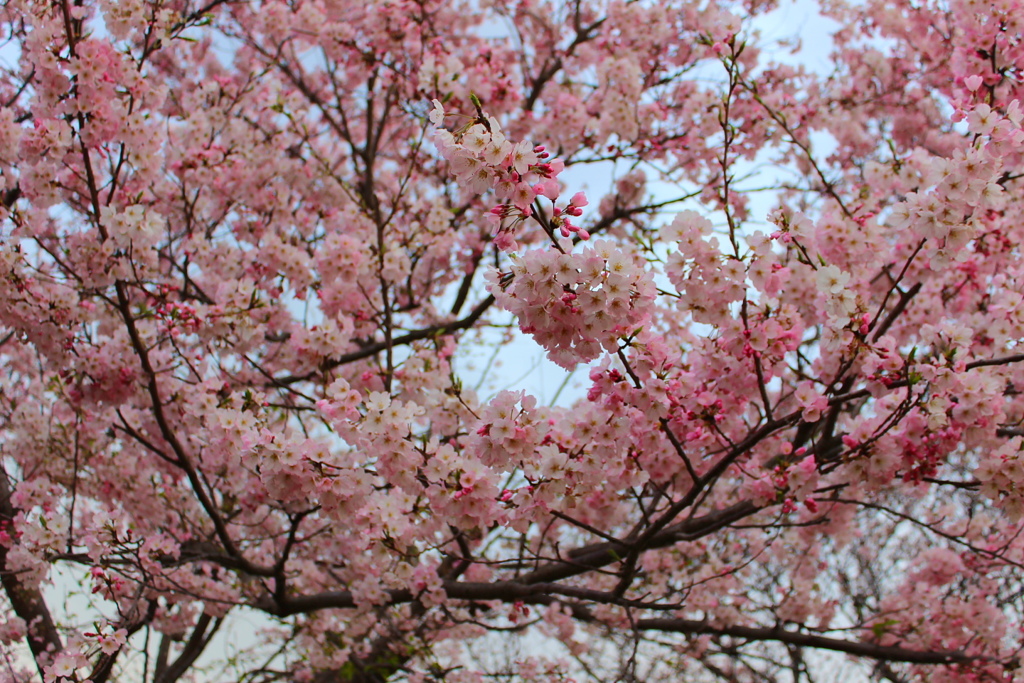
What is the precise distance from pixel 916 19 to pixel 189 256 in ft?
20.4

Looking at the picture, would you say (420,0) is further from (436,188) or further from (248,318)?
(248,318)

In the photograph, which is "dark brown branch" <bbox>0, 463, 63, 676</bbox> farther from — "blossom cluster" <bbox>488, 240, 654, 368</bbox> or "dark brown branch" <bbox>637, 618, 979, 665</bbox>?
"dark brown branch" <bbox>637, 618, 979, 665</bbox>

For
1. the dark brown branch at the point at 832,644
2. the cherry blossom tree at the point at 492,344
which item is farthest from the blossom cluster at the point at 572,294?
the dark brown branch at the point at 832,644

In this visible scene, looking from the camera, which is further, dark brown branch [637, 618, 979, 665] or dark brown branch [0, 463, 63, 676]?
dark brown branch [637, 618, 979, 665]

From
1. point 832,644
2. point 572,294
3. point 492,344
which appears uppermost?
point 492,344

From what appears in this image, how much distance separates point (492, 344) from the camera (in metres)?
6.34

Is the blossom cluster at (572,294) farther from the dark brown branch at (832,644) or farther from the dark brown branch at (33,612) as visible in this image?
the dark brown branch at (33,612)

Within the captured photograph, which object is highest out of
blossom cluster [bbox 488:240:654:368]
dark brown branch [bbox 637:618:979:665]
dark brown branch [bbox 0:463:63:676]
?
dark brown branch [bbox 637:618:979:665]

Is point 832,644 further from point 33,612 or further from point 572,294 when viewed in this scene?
point 33,612

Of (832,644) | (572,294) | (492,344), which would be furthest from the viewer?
(492,344)

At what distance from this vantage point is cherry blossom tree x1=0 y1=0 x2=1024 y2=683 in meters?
2.51

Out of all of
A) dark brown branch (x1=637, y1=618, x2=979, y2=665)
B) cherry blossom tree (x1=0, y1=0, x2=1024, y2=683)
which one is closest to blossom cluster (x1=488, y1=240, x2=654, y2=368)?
cherry blossom tree (x1=0, y1=0, x2=1024, y2=683)

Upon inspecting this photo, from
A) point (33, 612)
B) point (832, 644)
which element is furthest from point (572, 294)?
point (33, 612)

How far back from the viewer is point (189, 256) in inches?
185
